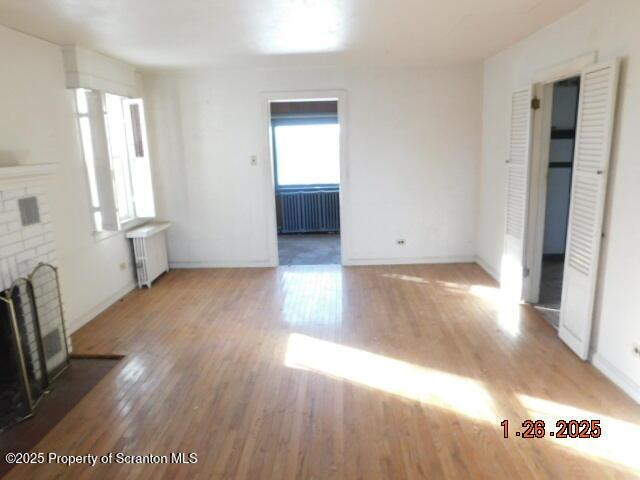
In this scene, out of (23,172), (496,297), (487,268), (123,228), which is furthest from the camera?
(487,268)

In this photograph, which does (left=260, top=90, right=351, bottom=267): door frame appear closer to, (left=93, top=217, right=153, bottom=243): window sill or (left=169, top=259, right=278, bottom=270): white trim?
(left=169, top=259, right=278, bottom=270): white trim

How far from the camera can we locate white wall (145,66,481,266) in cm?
530

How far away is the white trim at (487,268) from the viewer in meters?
4.92

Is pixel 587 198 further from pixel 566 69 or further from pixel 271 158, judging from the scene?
pixel 271 158

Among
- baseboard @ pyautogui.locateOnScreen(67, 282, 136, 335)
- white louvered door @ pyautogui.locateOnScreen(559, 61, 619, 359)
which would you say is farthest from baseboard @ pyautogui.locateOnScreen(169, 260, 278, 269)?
white louvered door @ pyautogui.locateOnScreen(559, 61, 619, 359)

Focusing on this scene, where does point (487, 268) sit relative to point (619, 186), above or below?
below

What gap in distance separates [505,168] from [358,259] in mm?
2127

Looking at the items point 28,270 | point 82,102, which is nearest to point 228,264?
point 82,102

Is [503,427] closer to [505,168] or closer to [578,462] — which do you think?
[578,462]

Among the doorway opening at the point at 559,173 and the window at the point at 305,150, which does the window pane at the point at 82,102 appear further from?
the doorway opening at the point at 559,173

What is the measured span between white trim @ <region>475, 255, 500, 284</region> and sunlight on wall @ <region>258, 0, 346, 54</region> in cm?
300

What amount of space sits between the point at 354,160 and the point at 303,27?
7.48ft

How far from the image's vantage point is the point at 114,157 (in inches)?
188

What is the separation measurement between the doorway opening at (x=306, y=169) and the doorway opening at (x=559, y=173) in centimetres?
349
